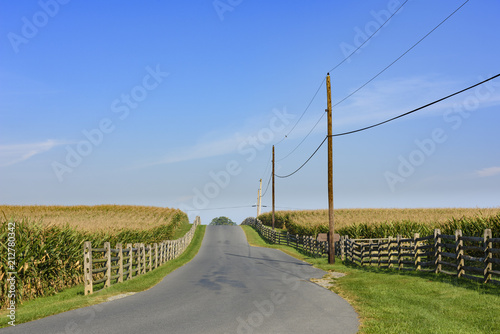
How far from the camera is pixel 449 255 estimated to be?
1858cm

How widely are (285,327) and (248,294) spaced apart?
5040 millimetres

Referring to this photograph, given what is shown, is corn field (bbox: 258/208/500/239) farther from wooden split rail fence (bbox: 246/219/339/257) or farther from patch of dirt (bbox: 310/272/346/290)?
patch of dirt (bbox: 310/272/346/290)

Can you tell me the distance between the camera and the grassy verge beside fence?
10812 mm

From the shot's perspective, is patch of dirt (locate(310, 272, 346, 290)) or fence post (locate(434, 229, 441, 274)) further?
fence post (locate(434, 229, 441, 274))

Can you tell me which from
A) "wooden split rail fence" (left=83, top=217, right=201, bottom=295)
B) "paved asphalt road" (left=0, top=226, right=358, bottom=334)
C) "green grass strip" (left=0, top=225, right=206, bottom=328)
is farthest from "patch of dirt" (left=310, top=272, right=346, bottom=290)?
"wooden split rail fence" (left=83, top=217, right=201, bottom=295)

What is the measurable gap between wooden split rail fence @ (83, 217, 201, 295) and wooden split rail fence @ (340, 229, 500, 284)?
497 inches

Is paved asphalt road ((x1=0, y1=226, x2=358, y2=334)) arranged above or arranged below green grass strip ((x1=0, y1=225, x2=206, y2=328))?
above

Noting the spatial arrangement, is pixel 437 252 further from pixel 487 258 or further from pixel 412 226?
pixel 412 226

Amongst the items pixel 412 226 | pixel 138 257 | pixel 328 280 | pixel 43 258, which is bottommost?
pixel 328 280

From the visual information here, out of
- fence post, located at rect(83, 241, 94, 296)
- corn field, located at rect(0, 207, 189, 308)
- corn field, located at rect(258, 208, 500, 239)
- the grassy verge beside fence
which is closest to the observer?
the grassy verge beside fence

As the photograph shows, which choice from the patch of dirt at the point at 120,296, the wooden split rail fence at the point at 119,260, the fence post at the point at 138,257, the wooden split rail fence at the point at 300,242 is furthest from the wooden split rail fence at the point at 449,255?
the fence post at the point at 138,257

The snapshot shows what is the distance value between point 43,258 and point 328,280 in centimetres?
1197

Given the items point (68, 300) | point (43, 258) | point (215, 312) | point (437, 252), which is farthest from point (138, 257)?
point (437, 252)

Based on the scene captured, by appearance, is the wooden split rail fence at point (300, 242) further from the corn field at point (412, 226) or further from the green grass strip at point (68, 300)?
the green grass strip at point (68, 300)
